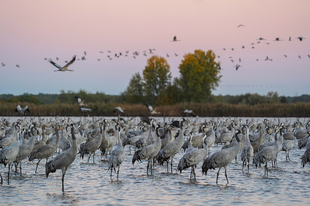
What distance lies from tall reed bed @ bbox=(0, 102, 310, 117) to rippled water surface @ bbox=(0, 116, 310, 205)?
111ft

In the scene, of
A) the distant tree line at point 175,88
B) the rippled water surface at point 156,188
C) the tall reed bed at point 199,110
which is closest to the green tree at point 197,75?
the distant tree line at point 175,88

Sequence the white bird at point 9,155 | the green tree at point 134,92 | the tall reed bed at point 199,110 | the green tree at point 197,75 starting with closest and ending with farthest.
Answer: the white bird at point 9,155 < the tall reed bed at point 199,110 < the green tree at point 197,75 < the green tree at point 134,92

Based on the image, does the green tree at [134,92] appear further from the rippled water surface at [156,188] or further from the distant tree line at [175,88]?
the rippled water surface at [156,188]

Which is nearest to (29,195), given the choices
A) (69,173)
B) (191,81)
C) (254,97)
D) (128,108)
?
(69,173)

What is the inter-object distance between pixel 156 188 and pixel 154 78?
6774cm

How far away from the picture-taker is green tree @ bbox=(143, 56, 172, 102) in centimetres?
7881

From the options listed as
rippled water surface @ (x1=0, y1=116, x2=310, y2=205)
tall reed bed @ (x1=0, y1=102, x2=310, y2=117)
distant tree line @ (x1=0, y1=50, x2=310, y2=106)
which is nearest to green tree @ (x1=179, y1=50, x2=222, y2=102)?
distant tree line @ (x1=0, y1=50, x2=310, y2=106)

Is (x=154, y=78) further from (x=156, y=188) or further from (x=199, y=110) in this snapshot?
(x=156, y=188)

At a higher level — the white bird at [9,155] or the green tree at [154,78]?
the green tree at [154,78]

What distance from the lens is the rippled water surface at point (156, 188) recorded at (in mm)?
9781

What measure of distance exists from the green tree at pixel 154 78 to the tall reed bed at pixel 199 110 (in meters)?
26.1

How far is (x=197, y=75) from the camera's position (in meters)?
71.5

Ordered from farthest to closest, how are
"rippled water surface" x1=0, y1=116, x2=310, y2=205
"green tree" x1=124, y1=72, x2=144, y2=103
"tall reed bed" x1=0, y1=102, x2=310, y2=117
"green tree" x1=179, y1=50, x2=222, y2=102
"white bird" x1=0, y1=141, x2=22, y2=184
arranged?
"green tree" x1=124, y1=72, x2=144, y2=103 < "green tree" x1=179, y1=50, x2=222, y2=102 < "tall reed bed" x1=0, y1=102, x2=310, y2=117 < "white bird" x1=0, y1=141, x2=22, y2=184 < "rippled water surface" x1=0, y1=116, x2=310, y2=205

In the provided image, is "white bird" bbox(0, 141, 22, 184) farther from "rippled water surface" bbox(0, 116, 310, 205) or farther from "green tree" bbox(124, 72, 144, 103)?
"green tree" bbox(124, 72, 144, 103)
